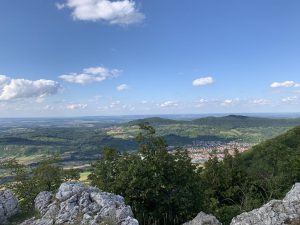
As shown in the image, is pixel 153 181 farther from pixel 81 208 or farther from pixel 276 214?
pixel 276 214

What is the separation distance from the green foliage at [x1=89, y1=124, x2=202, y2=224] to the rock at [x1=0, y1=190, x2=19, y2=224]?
31.4 ft

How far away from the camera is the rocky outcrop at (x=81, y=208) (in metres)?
25.6

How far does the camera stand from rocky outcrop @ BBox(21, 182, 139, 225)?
25625 millimetres

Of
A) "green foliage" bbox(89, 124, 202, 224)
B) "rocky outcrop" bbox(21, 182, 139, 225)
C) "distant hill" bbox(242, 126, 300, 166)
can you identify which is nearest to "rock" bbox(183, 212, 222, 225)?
"green foliage" bbox(89, 124, 202, 224)

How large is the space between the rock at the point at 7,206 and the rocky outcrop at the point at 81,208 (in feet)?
6.74

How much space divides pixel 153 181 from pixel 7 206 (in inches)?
543

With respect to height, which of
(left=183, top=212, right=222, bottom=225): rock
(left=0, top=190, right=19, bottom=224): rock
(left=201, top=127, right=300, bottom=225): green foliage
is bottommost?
(left=201, top=127, right=300, bottom=225): green foliage

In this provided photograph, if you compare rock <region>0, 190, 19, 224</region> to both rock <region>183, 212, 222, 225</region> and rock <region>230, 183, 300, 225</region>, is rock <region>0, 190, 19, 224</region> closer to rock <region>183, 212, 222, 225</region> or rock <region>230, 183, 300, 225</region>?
rock <region>183, 212, 222, 225</region>

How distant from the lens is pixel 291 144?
117562 mm

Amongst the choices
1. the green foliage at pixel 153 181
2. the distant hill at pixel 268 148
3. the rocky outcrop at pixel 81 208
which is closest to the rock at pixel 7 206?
the rocky outcrop at pixel 81 208

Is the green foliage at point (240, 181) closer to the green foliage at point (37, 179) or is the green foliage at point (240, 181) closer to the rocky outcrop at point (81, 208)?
the green foliage at point (37, 179)

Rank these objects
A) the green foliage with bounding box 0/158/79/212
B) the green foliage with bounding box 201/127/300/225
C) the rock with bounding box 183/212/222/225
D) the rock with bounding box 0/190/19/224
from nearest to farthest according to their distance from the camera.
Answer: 1. the rock with bounding box 0/190/19/224
2. the rock with bounding box 183/212/222/225
3. the green foliage with bounding box 0/158/79/212
4. the green foliage with bounding box 201/127/300/225

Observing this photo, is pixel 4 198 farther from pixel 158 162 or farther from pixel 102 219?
pixel 158 162

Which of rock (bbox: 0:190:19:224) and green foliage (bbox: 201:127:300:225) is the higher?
rock (bbox: 0:190:19:224)
